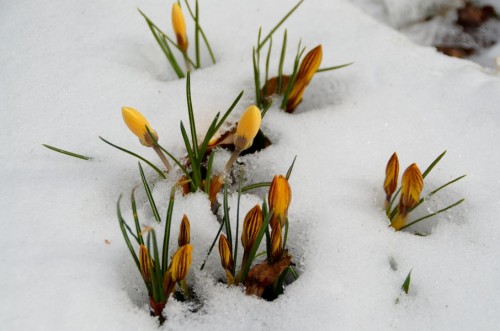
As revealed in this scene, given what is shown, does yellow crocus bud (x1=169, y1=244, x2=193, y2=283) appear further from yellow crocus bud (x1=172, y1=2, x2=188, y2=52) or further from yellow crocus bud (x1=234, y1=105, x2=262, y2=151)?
yellow crocus bud (x1=172, y1=2, x2=188, y2=52)

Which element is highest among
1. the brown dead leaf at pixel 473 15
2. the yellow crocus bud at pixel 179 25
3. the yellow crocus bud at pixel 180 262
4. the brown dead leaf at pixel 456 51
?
the yellow crocus bud at pixel 179 25

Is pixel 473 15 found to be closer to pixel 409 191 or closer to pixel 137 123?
pixel 409 191

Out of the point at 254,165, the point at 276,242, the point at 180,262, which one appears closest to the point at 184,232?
the point at 180,262

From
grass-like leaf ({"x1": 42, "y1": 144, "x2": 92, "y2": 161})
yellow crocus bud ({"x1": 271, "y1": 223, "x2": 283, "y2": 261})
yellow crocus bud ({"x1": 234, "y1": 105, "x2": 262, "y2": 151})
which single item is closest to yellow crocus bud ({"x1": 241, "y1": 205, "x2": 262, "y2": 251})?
yellow crocus bud ({"x1": 271, "y1": 223, "x2": 283, "y2": 261})

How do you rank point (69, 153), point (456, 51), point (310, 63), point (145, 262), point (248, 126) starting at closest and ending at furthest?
point (145, 262) → point (248, 126) → point (69, 153) → point (310, 63) → point (456, 51)

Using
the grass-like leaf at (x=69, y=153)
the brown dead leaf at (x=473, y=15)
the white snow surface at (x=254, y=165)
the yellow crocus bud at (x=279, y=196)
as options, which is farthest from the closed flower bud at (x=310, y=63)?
the brown dead leaf at (x=473, y=15)

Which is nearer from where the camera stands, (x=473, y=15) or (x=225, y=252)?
(x=225, y=252)

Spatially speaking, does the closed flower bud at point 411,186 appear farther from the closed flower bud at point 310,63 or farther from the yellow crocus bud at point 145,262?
the yellow crocus bud at point 145,262
